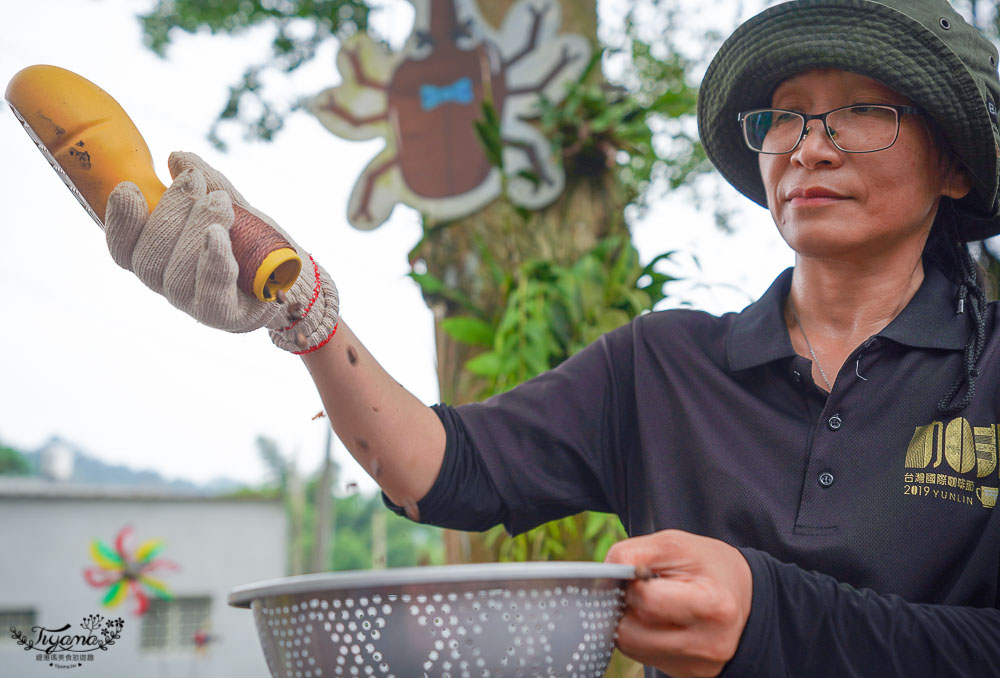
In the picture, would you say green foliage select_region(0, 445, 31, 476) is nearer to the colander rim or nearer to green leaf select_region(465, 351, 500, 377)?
green leaf select_region(465, 351, 500, 377)

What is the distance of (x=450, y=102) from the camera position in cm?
293

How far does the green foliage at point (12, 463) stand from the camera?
31.0 metres

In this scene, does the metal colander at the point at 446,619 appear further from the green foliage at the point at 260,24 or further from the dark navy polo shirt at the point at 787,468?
the green foliage at the point at 260,24

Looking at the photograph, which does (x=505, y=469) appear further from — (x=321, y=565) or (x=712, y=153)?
(x=321, y=565)

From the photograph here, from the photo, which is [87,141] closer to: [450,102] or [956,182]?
[956,182]

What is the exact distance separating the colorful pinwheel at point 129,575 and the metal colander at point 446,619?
913 cm

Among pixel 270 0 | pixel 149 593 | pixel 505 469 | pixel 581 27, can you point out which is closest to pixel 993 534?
pixel 505 469

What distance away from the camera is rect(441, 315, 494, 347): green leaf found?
259 centimetres

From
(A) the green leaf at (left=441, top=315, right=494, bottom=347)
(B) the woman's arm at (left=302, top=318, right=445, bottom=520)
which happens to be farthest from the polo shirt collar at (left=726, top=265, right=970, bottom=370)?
(A) the green leaf at (left=441, top=315, right=494, bottom=347)

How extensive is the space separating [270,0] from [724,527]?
3.78 meters

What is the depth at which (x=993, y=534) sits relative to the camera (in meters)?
0.95

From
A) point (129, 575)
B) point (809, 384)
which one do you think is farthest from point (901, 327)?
point (129, 575)

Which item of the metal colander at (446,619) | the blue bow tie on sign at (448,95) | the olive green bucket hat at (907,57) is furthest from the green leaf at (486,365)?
the metal colander at (446,619)

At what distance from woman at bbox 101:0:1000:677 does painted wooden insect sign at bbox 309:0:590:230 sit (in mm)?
1509
